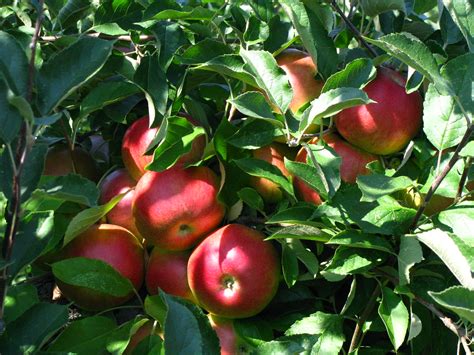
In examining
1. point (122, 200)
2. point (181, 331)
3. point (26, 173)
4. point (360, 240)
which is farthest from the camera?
point (122, 200)

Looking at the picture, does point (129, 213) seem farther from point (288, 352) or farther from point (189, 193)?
point (288, 352)

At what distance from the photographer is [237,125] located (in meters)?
1.02

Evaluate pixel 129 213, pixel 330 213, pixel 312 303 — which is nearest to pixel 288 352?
pixel 330 213

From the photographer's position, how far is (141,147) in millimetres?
Result: 993

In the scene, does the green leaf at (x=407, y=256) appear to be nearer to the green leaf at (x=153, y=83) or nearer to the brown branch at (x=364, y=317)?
the brown branch at (x=364, y=317)

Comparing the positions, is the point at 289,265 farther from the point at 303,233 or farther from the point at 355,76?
the point at 355,76

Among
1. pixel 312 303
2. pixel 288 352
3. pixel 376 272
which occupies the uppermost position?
pixel 288 352

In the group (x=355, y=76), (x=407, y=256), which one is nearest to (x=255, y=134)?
(x=355, y=76)

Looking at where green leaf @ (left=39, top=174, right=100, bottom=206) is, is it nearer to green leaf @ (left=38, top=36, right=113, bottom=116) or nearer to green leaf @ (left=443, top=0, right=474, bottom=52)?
green leaf @ (left=38, top=36, right=113, bottom=116)

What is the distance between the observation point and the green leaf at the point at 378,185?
772 mm

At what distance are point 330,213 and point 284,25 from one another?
0.34 metres

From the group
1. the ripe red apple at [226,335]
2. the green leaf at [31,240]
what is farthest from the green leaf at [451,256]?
the green leaf at [31,240]

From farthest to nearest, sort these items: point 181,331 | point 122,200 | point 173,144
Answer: point 122,200
point 173,144
point 181,331

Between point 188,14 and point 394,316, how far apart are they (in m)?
0.51
